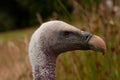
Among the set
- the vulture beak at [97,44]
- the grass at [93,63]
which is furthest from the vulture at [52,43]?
the grass at [93,63]

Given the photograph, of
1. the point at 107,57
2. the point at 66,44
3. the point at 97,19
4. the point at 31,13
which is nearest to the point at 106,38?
the point at 107,57

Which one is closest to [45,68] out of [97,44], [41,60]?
[41,60]

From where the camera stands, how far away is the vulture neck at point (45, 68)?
233cm

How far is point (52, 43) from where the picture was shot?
2.32m

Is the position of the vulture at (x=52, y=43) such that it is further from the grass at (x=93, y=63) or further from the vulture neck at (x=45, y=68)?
the grass at (x=93, y=63)

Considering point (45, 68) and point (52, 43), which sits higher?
point (52, 43)

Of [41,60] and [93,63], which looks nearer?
[41,60]

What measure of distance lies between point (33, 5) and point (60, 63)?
12240 millimetres

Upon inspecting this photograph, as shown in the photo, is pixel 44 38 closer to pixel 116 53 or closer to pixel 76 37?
pixel 76 37

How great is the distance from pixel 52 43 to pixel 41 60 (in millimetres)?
88

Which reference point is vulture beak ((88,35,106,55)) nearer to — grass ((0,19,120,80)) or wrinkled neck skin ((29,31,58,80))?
wrinkled neck skin ((29,31,58,80))

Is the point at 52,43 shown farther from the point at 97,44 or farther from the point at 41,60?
the point at 97,44

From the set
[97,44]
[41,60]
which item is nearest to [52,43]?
[41,60]

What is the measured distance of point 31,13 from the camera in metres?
Result: 17.6
